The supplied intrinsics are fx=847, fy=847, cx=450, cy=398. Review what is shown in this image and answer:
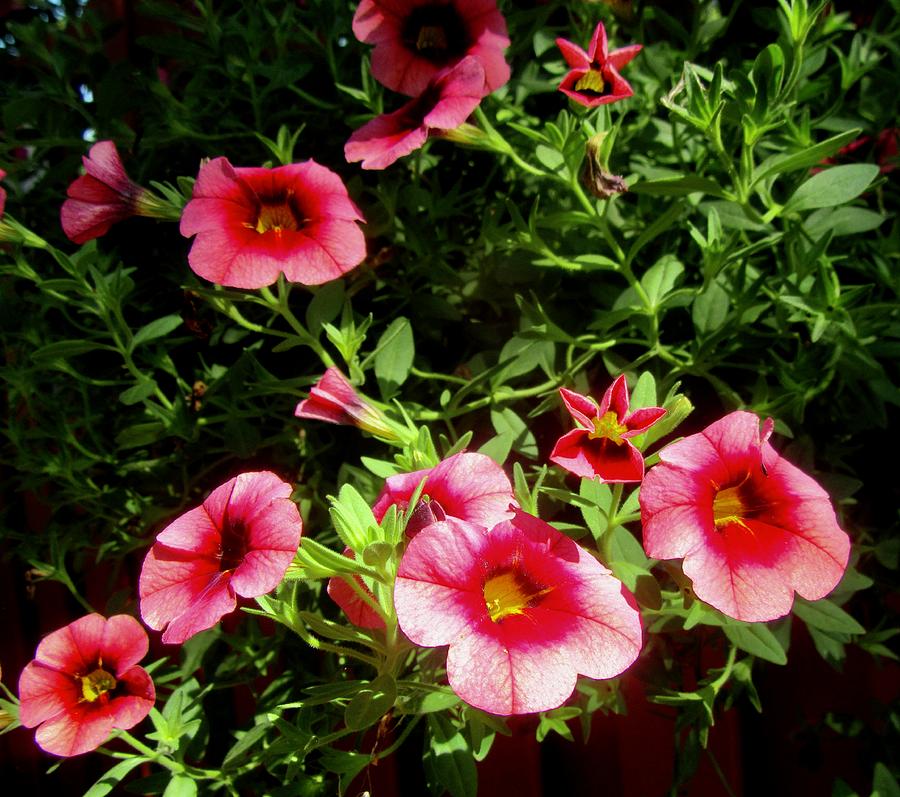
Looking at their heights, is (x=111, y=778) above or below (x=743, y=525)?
below

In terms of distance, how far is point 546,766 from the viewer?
107 centimetres

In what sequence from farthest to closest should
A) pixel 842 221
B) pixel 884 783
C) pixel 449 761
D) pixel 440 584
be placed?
pixel 842 221
pixel 884 783
pixel 449 761
pixel 440 584

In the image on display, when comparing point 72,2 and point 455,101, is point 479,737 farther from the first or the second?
point 72,2

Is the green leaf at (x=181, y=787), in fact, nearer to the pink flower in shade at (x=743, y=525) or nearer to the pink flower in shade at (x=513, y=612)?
the pink flower in shade at (x=513, y=612)

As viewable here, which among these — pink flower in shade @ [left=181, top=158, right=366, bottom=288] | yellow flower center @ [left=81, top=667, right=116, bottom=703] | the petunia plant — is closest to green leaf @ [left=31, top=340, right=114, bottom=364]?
the petunia plant

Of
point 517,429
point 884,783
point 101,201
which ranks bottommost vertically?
point 884,783

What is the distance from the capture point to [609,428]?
55cm

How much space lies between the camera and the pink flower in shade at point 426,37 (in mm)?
783

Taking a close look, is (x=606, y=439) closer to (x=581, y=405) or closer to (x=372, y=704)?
(x=581, y=405)

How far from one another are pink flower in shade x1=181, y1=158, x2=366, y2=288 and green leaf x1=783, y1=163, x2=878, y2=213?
385mm

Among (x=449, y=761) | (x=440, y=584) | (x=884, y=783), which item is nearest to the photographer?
(x=440, y=584)

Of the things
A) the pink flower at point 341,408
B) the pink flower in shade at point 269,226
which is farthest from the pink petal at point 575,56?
the pink flower at point 341,408

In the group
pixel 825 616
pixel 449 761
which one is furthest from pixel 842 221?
pixel 449 761

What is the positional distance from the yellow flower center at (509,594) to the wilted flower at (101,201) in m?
0.45
